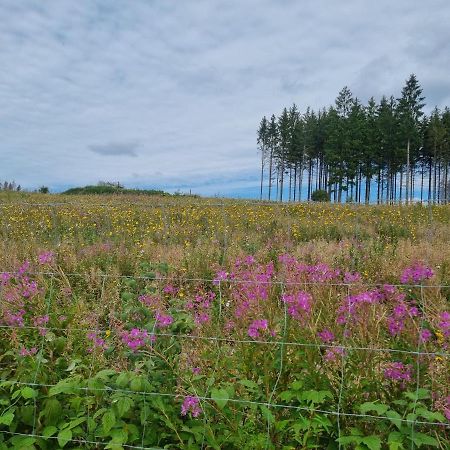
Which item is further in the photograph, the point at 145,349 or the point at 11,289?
the point at 11,289

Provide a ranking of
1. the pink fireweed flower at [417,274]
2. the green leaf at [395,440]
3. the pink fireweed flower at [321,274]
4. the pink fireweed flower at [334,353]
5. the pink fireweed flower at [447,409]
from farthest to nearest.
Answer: the pink fireweed flower at [321,274] → the pink fireweed flower at [417,274] → the pink fireweed flower at [334,353] → the pink fireweed flower at [447,409] → the green leaf at [395,440]

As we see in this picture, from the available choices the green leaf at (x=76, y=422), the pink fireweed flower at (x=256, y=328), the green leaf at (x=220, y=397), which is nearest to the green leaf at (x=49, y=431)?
the green leaf at (x=76, y=422)

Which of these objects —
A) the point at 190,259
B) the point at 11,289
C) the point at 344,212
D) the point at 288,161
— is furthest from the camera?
the point at 288,161

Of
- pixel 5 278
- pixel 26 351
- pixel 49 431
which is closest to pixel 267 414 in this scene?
Answer: pixel 49 431

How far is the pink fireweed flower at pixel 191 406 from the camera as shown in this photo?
7.40ft

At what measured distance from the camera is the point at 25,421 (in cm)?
250

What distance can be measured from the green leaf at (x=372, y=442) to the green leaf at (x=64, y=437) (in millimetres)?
1467

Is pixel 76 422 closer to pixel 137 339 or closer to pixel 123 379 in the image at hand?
pixel 123 379

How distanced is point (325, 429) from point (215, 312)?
A: 1.83 meters

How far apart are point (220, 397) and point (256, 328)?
0.45 m

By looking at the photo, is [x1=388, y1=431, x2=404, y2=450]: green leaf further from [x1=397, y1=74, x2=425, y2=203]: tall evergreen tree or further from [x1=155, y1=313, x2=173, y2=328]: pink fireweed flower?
[x1=397, y1=74, x2=425, y2=203]: tall evergreen tree

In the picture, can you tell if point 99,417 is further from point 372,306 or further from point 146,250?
point 146,250

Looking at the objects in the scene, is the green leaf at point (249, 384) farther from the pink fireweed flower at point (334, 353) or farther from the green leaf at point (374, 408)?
the green leaf at point (374, 408)

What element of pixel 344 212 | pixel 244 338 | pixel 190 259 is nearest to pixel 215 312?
pixel 244 338
